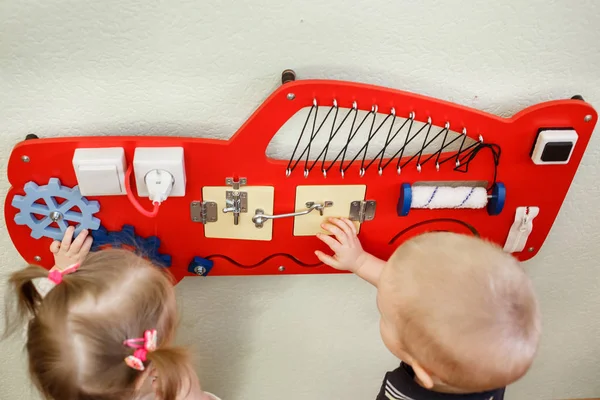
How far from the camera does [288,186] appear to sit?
77 centimetres

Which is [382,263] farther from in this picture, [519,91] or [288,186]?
[519,91]

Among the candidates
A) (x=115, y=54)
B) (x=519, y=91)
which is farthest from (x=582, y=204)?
(x=115, y=54)

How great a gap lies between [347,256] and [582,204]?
1.21 feet

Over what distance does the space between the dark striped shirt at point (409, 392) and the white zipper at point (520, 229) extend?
207 millimetres

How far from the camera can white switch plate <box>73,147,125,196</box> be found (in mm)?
691

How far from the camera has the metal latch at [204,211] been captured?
2.52 feet

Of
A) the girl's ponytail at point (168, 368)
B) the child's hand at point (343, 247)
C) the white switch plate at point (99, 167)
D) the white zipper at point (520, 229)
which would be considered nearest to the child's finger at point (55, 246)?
the white switch plate at point (99, 167)

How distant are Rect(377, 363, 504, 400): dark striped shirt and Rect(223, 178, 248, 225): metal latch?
307 millimetres

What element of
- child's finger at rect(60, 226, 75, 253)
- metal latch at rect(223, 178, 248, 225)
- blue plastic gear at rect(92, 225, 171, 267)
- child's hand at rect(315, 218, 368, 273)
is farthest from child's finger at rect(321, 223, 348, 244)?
child's finger at rect(60, 226, 75, 253)

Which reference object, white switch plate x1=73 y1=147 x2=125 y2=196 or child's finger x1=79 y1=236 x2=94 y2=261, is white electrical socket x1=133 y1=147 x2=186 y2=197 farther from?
child's finger x1=79 y1=236 x2=94 y2=261

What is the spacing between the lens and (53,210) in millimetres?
746

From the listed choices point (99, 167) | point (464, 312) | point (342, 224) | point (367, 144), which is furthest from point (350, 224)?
point (99, 167)

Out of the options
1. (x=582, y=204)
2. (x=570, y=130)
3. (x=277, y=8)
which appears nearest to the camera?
(x=277, y=8)

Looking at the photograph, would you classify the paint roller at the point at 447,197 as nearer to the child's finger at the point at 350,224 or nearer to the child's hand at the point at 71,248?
the child's finger at the point at 350,224
